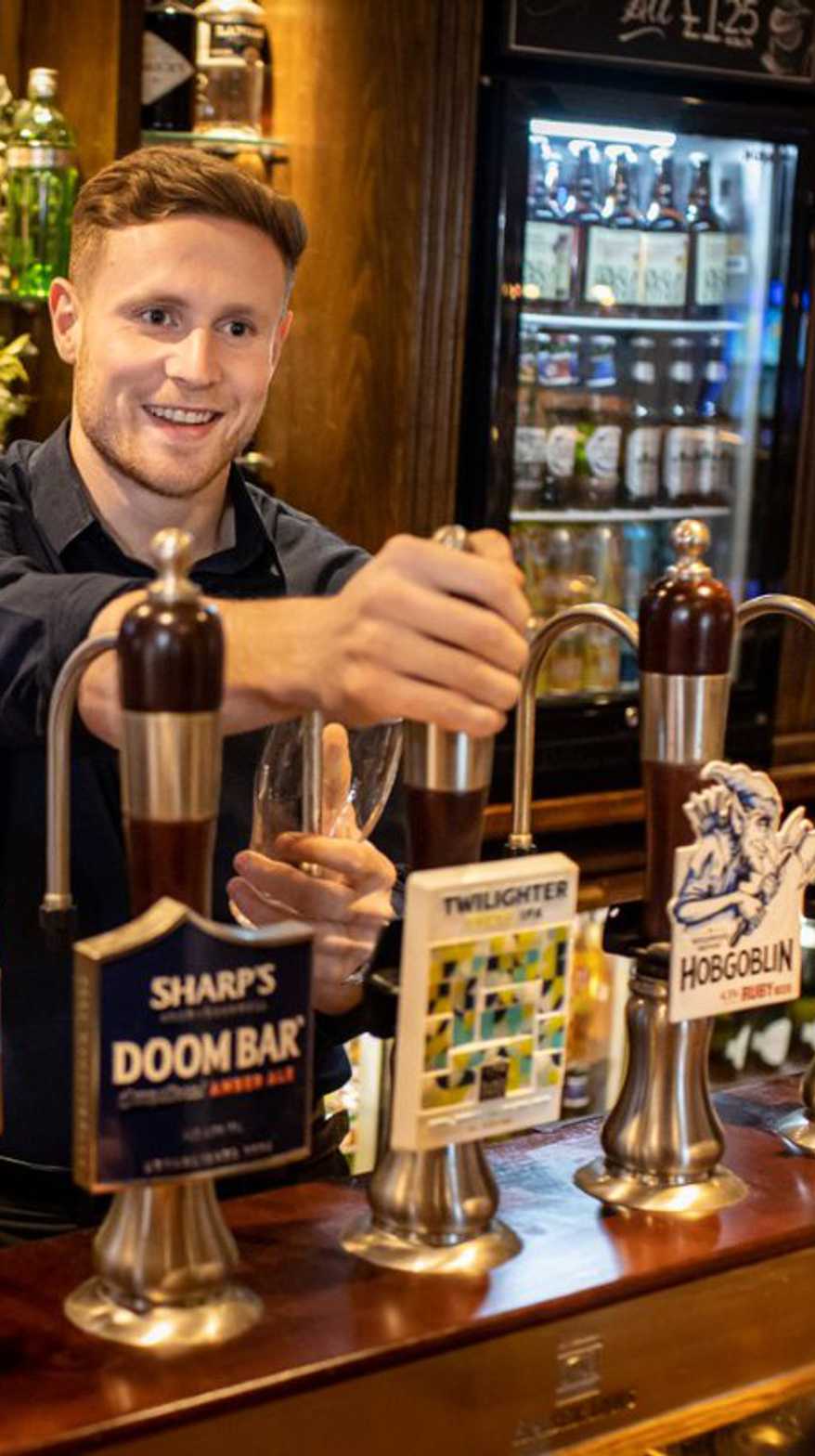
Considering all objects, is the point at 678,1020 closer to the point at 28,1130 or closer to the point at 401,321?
the point at 28,1130

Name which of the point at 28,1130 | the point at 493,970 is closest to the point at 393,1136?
the point at 493,970

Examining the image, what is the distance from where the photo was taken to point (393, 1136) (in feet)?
3.98

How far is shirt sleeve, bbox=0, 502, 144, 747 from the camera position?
136 centimetres

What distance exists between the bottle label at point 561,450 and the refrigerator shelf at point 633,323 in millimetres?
208

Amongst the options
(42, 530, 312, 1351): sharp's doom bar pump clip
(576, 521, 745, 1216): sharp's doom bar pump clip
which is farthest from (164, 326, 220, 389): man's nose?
(42, 530, 312, 1351): sharp's doom bar pump clip

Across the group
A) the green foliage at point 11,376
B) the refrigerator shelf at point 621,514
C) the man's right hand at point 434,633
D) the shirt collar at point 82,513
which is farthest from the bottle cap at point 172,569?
the refrigerator shelf at point 621,514

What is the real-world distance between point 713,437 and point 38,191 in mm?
1638

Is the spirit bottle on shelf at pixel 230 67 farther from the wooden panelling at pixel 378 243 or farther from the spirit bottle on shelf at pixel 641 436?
the spirit bottle on shelf at pixel 641 436

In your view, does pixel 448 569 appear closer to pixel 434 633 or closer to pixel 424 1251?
pixel 434 633

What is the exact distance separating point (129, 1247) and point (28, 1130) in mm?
724

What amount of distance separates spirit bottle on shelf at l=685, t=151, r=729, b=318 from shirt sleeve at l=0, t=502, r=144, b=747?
10.8 feet

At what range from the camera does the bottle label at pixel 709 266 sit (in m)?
4.51

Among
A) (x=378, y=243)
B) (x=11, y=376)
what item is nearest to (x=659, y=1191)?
(x=11, y=376)

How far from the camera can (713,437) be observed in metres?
4.57
